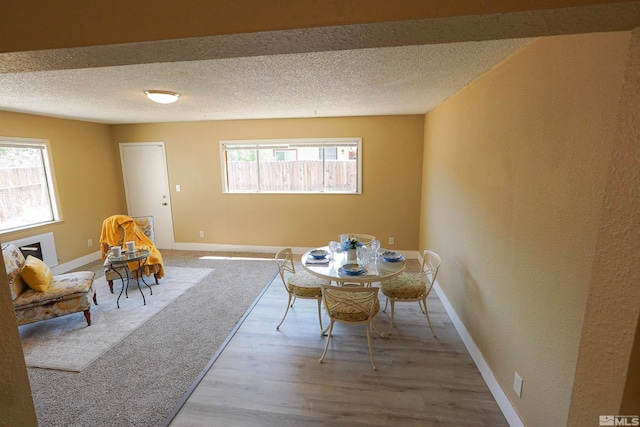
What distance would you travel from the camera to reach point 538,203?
1.56m

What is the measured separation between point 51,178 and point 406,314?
213 inches

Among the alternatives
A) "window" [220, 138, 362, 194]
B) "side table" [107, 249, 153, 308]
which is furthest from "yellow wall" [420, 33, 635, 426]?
"side table" [107, 249, 153, 308]

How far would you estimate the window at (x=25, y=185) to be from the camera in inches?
150

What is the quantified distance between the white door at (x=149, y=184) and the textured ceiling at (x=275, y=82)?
1.36 m

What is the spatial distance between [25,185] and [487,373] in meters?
6.03

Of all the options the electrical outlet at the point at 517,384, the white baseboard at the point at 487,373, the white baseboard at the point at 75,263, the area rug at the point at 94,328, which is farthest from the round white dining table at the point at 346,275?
the white baseboard at the point at 75,263

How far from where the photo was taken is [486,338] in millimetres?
2203

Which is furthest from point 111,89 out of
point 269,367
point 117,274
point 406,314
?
point 406,314

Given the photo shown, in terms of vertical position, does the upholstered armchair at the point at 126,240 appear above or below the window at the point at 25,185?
below

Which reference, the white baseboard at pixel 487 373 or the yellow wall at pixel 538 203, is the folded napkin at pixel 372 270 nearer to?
the yellow wall at pixel 538 203

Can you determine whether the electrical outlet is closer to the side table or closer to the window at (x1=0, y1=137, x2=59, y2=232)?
the side table

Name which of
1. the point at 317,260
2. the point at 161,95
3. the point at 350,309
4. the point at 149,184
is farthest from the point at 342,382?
Answer: the point at 149,184

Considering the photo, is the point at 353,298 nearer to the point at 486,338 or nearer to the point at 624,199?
the point at 486,338

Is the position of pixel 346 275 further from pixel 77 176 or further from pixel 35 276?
pixel 77 176
